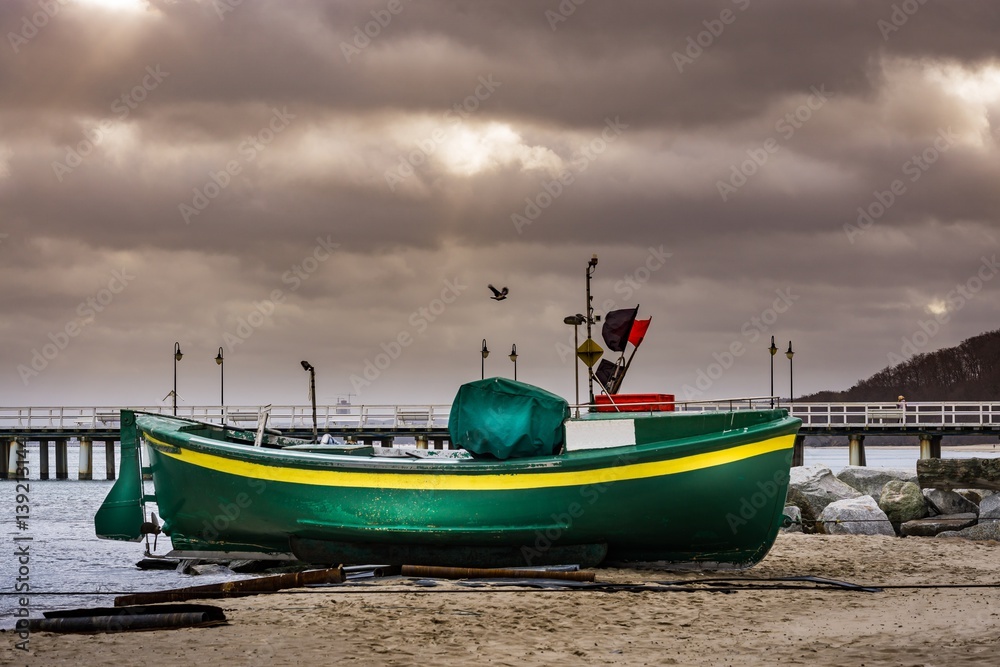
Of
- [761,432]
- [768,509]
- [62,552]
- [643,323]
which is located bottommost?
[62,552]

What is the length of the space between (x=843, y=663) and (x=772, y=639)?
1348 millimetres

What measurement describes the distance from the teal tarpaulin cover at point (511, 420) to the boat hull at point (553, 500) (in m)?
0.31

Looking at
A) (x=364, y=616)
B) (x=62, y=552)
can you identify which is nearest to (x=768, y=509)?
(x=364, y=616)

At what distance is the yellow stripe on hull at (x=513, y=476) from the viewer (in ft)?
50.9

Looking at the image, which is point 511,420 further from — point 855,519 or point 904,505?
point 904,505

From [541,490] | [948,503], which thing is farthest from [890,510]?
[541,490]

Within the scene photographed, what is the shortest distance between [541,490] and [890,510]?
9421 millimetres

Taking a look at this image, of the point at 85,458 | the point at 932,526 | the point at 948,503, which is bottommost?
the point at 932,526

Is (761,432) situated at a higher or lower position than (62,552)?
higher

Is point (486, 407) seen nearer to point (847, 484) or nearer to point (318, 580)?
point (318, 580)

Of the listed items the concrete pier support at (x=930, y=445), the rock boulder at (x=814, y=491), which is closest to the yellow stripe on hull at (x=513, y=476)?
the rock boulder at (x=814, y=491)

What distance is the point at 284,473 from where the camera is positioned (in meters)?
16.6

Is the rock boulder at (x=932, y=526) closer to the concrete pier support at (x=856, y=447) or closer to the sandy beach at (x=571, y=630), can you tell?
the sandy beach at (x=571, y=630)

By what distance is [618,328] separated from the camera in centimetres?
1872
